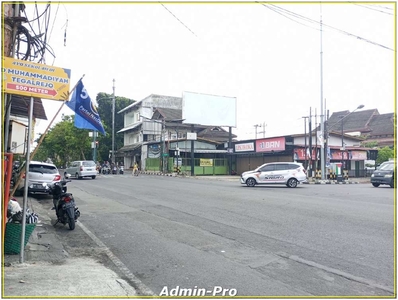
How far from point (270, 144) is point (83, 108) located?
32.1 metres

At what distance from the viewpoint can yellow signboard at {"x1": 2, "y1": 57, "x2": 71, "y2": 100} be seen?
566 centimetres

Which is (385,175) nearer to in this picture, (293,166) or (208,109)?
(293,166)

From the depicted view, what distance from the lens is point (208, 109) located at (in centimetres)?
4156

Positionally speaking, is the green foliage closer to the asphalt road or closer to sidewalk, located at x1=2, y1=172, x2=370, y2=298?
the asphalt road

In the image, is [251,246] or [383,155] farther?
[383,155]

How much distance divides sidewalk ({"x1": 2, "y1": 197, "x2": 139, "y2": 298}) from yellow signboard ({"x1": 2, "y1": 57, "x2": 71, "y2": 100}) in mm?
2738

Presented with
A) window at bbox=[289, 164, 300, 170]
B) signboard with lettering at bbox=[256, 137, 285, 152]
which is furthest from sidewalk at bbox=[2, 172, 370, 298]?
signboard with lettering at bbox=[256, 137, 285, 152]

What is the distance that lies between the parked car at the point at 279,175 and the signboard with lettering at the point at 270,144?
526 inches

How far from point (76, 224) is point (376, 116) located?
63.2m

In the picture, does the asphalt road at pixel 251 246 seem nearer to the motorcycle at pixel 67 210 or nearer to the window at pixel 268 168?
the motorcycle at pixel 67 210

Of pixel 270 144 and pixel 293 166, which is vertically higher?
pixel 270 144

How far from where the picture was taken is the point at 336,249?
6.99 meters

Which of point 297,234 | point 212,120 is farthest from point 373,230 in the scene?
point 212,120

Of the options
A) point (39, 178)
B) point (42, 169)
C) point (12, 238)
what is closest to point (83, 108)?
point (12, 238)
